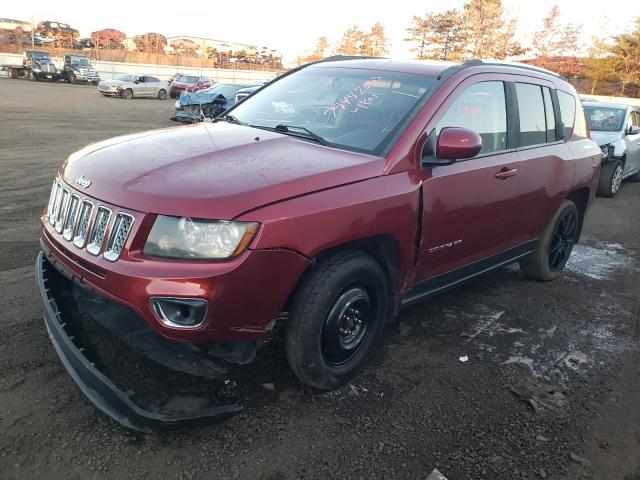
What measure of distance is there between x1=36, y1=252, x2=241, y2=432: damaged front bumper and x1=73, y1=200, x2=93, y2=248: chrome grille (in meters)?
0.19

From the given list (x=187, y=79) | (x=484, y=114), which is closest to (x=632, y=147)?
(x=484, y=114)

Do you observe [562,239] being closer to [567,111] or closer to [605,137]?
[567,111]

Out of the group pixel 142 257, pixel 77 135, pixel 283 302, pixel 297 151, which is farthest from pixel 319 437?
pixel 77 135

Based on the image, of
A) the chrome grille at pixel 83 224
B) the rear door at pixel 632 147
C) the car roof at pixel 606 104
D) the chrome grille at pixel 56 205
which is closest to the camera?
the chrome grille at pixel 83 224

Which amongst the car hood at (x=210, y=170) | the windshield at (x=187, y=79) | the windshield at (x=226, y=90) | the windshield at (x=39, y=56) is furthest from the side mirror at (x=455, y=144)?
the windshield at (x=39, y=56)

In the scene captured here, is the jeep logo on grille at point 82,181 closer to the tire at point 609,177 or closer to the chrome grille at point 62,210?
the chrome grille at point 62,210

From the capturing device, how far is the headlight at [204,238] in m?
2.31

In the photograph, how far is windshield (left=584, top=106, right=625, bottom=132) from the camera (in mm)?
9805

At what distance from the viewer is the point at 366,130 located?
125 inches

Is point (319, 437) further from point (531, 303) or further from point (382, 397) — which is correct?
point (531, 303)

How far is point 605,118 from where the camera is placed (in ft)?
32.9

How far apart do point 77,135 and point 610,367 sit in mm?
12322

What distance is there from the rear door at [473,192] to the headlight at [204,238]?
1257 mm

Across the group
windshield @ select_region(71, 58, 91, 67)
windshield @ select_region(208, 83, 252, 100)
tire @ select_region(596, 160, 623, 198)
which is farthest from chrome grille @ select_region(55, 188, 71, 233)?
windshield @ select_region(71, 58, 91, 67)
